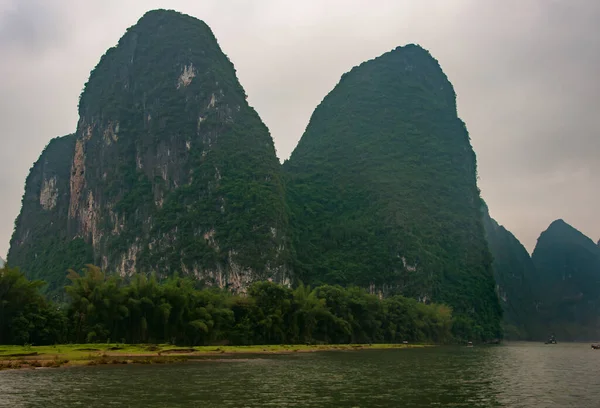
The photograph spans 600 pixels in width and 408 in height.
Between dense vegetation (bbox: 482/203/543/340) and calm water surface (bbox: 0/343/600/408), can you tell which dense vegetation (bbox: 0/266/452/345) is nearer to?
calm water surface (bbox: 0/343/600/408)

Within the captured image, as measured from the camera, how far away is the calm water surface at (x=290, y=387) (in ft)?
55.7

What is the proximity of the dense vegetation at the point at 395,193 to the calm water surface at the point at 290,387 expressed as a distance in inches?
2803

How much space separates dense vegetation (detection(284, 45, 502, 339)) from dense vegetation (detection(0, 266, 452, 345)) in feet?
114

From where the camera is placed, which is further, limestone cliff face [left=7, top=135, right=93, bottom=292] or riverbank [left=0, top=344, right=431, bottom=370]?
limestone cliff face [left=7, top=135, right=93, bottom=292]

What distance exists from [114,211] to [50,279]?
66.4 ft

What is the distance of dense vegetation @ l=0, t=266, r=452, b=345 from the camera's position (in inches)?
1622

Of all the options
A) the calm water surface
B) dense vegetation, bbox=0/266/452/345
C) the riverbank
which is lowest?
the calm water surface

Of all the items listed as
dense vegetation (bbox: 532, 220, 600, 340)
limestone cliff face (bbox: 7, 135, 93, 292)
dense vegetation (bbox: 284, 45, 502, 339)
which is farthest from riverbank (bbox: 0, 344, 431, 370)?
dense vegetation (bbox: 532, 220, 600, 340)

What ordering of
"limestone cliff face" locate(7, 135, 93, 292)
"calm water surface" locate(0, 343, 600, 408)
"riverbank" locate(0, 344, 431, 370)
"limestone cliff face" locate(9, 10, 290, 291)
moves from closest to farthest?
"calm water surface" locate(0, 343, 600, 408) → "riverbank" locate(0, 344, 431, 370) → "limestone cliff face" locate(9, 10, 290, 291) → "limestone cliff face" locate(7, 135, 93, 292)

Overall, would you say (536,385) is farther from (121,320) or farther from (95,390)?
(121,320)

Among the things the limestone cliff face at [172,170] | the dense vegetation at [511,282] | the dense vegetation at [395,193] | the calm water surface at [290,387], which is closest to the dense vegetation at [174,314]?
the calm water surface at [290,387]

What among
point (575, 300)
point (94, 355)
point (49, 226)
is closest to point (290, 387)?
Result: point (94, 355)

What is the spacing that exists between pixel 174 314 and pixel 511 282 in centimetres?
15661

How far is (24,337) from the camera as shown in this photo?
39781mm
